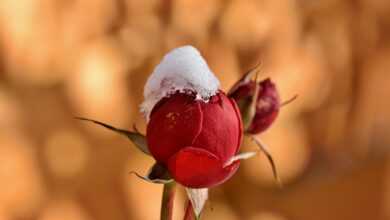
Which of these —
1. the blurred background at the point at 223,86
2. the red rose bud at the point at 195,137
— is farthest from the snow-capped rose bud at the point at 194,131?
the blurred background at the point at 223,86

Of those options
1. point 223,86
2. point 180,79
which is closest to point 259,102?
point 180,79

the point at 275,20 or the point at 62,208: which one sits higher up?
the point at 275,20

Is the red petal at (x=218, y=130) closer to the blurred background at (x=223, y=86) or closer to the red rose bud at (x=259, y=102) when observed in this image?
the red rose bud at (x=259, y=102)

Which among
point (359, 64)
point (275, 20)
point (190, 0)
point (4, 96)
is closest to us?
point (4, 96)

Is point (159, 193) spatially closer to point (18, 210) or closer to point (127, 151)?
point (127, 151)

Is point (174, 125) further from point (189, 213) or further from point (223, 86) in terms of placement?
point (223, 86)

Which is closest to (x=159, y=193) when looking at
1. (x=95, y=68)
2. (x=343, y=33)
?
(x=95, y=68)
